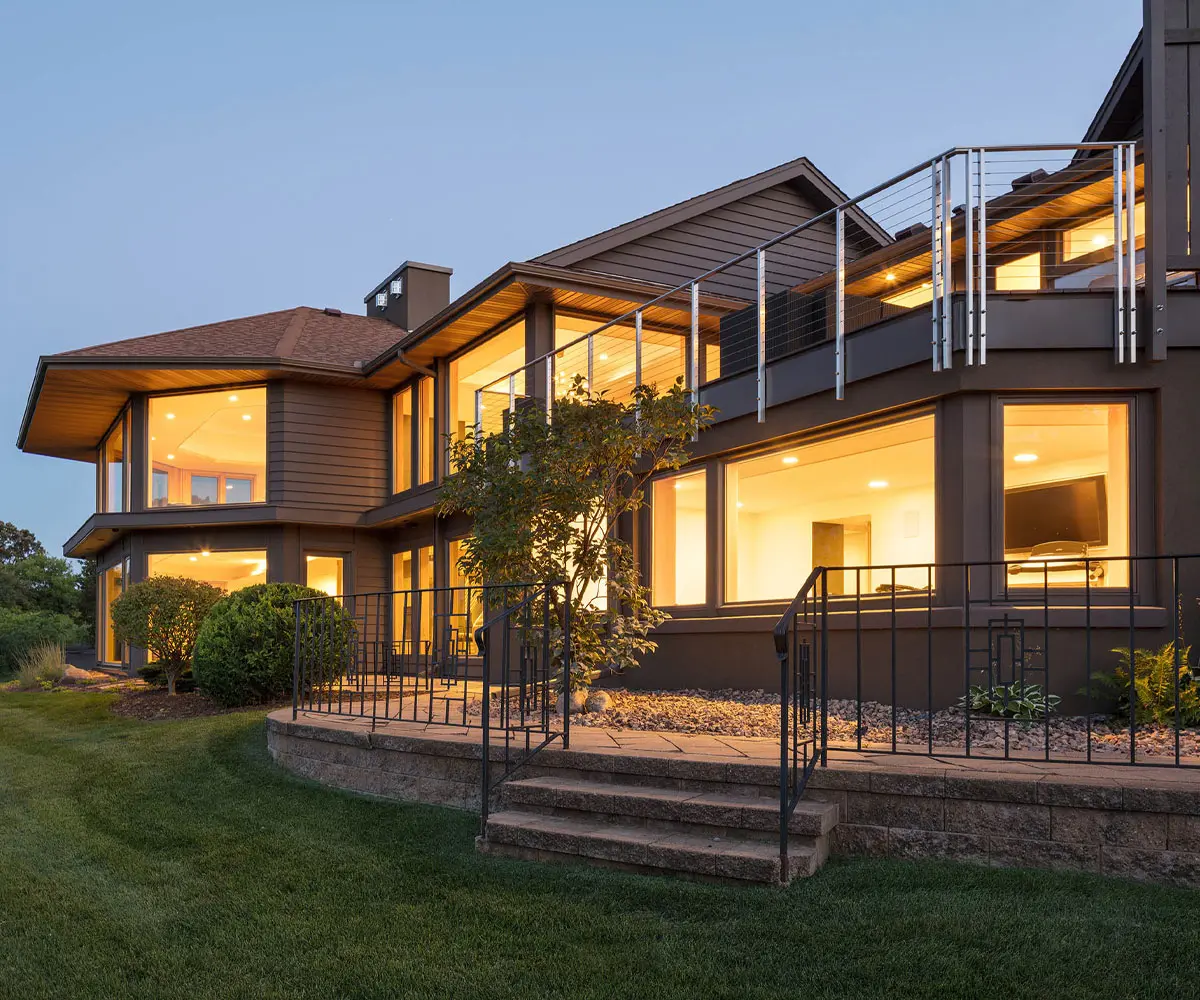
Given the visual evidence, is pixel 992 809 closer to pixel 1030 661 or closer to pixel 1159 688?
pixel 1159 688

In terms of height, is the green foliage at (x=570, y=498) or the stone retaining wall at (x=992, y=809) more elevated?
the green foliage at (x=570, y=498)

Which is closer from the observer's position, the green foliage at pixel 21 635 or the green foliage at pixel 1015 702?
the green foliage at pixel 1015 702

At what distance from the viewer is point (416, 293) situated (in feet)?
68.7

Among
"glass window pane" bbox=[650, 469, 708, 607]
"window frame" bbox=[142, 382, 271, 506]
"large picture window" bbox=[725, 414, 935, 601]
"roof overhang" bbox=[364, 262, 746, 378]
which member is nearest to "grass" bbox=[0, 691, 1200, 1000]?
"large picture window" bbox=[725, 414, 935, 601]

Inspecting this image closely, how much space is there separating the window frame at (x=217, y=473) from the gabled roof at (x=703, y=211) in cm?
562

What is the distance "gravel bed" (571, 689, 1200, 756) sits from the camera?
6.18 meters

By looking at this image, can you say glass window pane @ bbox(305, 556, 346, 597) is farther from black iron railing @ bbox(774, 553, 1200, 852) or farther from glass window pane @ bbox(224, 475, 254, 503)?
black iron railing @ bbox(774, 553, 1200, 852)

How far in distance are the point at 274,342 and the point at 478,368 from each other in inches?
150

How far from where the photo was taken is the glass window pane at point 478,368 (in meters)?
14.1

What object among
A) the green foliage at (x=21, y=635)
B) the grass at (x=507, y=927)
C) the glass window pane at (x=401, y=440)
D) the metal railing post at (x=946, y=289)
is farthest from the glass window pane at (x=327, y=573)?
the metal railing post at (x=946, y=289)

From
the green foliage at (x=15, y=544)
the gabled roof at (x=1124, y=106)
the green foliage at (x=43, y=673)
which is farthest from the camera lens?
the green foliage at (x=15, y=544)

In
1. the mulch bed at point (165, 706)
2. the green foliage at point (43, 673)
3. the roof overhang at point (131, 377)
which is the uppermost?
the roof overhang at point (131, 377)

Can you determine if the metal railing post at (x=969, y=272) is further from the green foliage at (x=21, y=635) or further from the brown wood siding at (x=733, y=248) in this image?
the green foliage at (x=21, y=635)

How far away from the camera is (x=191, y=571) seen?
17.6 m
